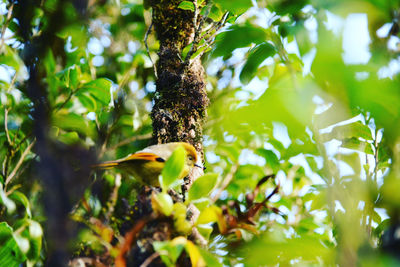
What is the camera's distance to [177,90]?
1.31 m

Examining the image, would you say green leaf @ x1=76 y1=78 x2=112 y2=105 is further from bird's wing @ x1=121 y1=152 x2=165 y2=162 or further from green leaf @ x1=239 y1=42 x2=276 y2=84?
green leaf @ x1=239 y1=42 x2=276 y2=84

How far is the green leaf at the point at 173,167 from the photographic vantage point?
70 cm

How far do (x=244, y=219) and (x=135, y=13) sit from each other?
180cm

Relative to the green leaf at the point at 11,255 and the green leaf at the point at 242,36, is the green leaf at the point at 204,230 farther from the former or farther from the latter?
the green leaf at the point at 11,255

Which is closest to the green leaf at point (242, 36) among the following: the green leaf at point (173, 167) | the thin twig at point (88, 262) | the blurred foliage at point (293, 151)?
the blurred foliage at point (293, 151)

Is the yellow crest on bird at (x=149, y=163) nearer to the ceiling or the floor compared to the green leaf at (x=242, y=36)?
nearer to the floor

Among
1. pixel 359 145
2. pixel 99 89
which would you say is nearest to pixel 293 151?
pixel 359 145

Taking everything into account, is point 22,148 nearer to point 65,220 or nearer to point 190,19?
point 190,19

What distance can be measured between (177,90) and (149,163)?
34 centimetres

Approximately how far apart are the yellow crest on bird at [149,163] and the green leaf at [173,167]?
42 centimetres

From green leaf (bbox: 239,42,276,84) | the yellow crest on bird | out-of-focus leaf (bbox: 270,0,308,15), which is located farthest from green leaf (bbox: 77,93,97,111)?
out-of-focus leaf (bbox: 270,0,308,15)

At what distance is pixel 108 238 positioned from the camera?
0.66m

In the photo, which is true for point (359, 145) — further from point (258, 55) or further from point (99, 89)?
point (99, 89)

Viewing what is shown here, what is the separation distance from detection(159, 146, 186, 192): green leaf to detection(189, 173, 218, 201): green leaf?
0.08 m
